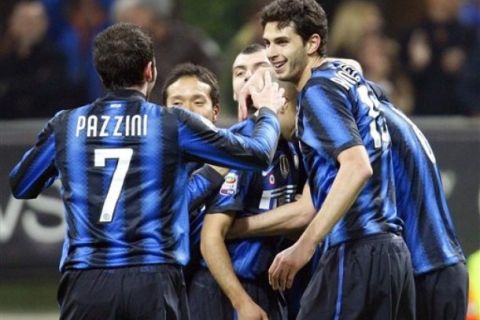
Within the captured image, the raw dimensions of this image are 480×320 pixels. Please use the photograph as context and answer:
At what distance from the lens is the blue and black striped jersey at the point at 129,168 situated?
5.76m

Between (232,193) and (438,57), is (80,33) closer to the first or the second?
(438,57)

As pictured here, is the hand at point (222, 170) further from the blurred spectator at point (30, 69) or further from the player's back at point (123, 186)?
the blurred spectator at point (30, 69)

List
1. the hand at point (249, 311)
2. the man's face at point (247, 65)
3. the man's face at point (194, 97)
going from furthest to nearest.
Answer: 1. the man's face at point (247, 65)
2. the man's face at point (194, 97)
3. the hand at point (249, 311)

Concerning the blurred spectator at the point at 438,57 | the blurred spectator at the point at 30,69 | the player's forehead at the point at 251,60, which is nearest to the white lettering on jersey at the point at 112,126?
the player's forehead at the point at 251,60

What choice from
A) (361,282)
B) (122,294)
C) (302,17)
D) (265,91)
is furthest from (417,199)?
(122,294)

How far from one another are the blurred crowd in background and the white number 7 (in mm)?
6964

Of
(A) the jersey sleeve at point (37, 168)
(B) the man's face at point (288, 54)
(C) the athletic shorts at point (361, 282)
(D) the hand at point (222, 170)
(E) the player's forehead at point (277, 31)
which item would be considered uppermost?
(E) the player's forehead at point (277, 31)

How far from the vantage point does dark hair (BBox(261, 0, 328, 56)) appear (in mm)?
6086

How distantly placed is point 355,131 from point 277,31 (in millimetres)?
655

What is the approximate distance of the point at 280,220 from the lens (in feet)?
20.6

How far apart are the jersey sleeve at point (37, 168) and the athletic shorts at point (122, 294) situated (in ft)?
1.46

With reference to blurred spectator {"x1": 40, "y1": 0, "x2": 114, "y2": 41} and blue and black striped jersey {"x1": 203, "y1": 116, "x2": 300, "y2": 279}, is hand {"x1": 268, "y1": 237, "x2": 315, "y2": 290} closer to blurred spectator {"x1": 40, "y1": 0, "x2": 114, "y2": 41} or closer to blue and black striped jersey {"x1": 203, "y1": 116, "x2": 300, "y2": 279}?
blue and black striped jersey {"x1": 203, "y1": 116, "x2": 300, "y2": 279}

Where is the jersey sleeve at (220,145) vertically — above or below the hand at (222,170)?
above

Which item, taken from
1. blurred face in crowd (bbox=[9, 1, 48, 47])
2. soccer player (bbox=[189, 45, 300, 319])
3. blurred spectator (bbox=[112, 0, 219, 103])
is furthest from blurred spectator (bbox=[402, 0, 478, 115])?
soccer player (bbox=[189, 45, 300, 319])
